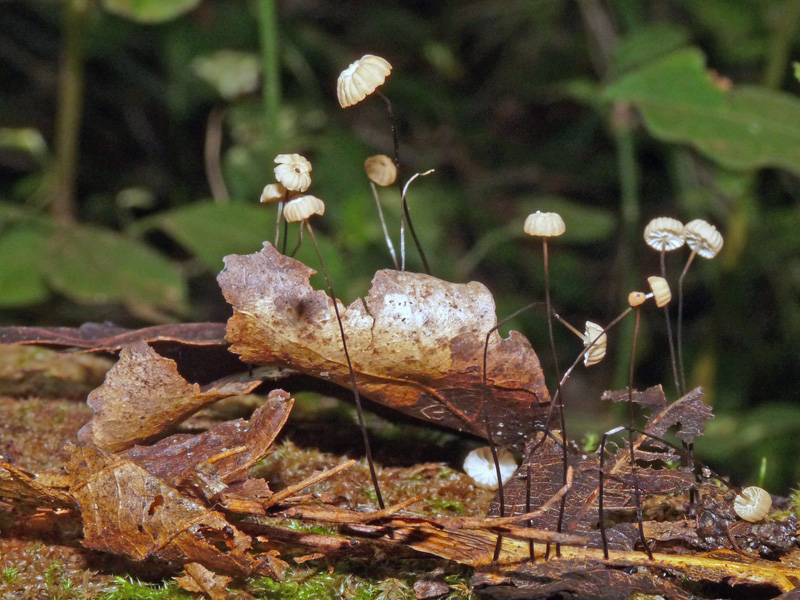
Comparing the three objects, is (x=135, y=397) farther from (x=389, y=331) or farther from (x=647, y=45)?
(x=647, y=45)

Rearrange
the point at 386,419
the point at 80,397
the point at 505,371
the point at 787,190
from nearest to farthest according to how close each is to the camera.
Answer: the point at 505,371 → the point at 386,419 → the point at 80,397 → the point at 787,190

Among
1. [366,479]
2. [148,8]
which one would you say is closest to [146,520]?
[366,479]

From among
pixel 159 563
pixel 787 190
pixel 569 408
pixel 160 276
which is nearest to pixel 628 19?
pixel 787 190

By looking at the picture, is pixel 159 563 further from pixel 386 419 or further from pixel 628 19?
pixel 628 19

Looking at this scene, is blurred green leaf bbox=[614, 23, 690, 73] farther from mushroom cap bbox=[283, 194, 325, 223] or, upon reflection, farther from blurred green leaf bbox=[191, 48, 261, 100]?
mushroom cap bbox=[283, 194, 325, 223]

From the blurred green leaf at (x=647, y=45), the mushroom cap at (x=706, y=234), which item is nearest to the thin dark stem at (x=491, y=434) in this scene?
the mushroom cap at (x=706, y=234)

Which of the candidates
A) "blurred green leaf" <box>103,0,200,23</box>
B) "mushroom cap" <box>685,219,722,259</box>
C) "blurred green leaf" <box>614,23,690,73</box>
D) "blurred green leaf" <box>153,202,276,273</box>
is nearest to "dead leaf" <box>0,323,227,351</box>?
"mushroom cap" <box>685,219,722,259</box>

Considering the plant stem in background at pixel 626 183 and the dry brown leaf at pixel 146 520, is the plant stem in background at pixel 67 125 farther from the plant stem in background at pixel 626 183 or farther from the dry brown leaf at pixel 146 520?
the plant stem in background at pixel 626 183
